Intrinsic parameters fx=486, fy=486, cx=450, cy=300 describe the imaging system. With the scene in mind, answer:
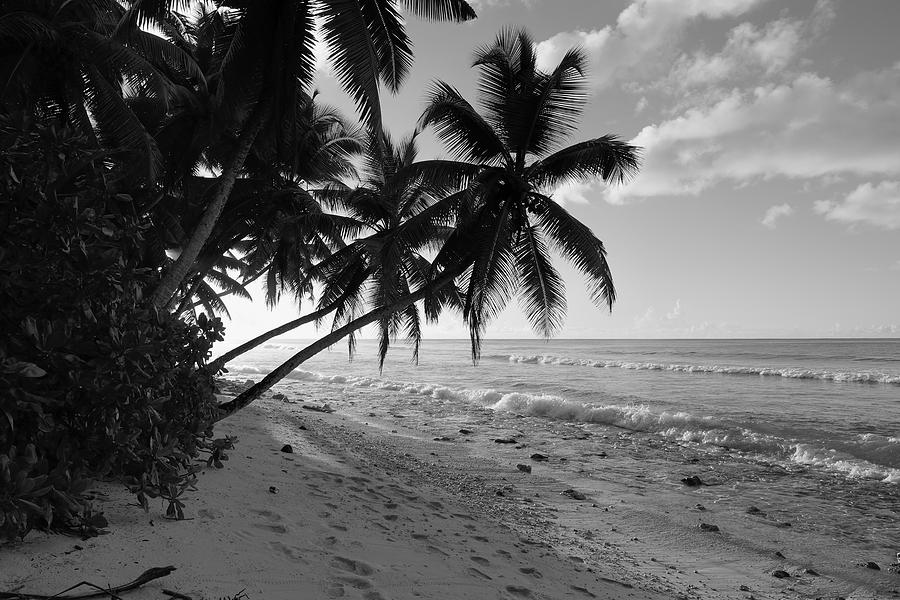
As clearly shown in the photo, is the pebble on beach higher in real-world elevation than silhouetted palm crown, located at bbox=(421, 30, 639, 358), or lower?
lower

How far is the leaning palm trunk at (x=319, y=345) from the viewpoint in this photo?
6.54 metres

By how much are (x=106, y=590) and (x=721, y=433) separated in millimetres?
12217

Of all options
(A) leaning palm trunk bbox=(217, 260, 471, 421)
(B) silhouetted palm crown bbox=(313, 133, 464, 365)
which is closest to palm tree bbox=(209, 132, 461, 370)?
(B) silhouetted palm crown bbox=(313, 133, 464, 365)

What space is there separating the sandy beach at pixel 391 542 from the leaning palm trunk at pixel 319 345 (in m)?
0.69

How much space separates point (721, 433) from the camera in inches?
449

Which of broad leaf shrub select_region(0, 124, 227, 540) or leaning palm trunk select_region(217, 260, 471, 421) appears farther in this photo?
leaning palm trunk select_region(217, 260, 471, 421)

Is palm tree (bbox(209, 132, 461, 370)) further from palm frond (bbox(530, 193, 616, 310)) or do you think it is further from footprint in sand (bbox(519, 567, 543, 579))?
footprint in sand (bbox(519, 567, 543, 579))

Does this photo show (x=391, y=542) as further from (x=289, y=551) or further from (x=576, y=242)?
(x=576, y=242)

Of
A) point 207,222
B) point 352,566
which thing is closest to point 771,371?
point 207,222

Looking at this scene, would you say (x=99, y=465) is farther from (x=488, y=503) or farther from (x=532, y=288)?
(x=532, y=288)

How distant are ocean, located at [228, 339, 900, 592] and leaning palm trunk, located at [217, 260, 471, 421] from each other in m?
3.61

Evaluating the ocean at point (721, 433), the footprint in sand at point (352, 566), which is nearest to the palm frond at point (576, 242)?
the ocean at point (721, 433)

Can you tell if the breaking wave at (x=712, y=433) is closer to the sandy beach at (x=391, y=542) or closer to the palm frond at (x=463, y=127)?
the sandy beach at (x=391, y=542)

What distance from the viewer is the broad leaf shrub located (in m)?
2.55
